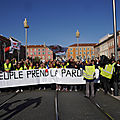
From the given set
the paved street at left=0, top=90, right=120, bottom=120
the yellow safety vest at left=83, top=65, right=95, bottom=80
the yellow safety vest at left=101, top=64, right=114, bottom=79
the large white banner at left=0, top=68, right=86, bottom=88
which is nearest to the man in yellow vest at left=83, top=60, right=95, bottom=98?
the yellow safety vest at left=83, top=65, right=95, bottom=80

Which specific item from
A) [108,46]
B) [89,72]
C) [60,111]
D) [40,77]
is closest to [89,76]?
[89,72]

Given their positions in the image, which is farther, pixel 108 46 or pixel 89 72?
pixel 108 46

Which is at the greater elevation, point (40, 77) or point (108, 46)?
point (108, 46)

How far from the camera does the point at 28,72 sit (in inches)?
395

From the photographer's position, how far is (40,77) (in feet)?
33.0

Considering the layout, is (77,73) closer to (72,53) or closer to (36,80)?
(36,80)

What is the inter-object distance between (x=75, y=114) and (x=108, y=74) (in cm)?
387

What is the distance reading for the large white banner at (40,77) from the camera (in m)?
9.64

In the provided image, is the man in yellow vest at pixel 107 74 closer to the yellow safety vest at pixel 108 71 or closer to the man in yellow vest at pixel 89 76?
the yellow safety vest at pixel 108 71

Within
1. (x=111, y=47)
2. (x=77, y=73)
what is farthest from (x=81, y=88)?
(x=111, y=47)

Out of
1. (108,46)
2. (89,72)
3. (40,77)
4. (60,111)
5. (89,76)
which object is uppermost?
(108,46)

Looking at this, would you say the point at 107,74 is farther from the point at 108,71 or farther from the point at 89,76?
the point at 89,76

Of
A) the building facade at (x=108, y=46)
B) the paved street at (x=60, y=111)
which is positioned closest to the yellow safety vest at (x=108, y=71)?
the paved street at (x=60, y=111)

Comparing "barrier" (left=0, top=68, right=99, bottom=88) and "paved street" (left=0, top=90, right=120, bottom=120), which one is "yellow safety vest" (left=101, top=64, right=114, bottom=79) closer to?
"barrier" (left=0, top=68, right=99, bottom=88)
